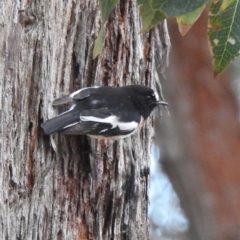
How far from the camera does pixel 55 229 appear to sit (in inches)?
82.0

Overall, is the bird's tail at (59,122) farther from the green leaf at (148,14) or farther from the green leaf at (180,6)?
the green leaf at (180,6)

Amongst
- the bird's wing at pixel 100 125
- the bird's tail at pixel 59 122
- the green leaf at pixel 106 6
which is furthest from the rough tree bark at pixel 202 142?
the green leaf at pixel 106 6

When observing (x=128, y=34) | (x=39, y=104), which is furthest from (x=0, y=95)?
(x=128, y=34)

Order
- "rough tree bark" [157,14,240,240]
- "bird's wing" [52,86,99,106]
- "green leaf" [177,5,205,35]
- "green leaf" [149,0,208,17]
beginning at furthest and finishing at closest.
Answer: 1. "rough tree bark" [157,14,240,240]
2. "bird's wing" [52,86,99,106]
3. "green leaf" [177,5,205,35]
4. "green leaf" [149,0,208,17]

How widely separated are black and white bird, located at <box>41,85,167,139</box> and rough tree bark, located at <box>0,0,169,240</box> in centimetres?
9

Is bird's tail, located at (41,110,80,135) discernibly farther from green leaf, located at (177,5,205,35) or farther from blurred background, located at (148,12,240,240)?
blurred background, located at (148,12,240,240)

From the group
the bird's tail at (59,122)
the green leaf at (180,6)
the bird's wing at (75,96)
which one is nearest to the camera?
the green leaf at (180,6)

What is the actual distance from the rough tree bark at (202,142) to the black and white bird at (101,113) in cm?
111

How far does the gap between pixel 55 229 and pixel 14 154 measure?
0.33m

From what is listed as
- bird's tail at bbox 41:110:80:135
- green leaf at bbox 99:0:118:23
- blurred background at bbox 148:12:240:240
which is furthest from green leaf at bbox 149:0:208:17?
blurred background at bbox 148:12:240:240

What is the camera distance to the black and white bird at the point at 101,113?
6.66 ft

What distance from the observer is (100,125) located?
6.88ft

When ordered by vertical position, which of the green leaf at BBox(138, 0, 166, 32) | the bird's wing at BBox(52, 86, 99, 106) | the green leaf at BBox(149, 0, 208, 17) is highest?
the bird's wing at BBox(52, 86, 99, 106)

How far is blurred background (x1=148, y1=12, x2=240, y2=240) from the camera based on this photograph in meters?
3.41
